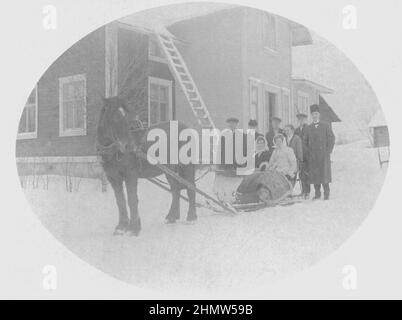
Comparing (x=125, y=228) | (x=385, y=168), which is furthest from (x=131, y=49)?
(x=385, y=168)

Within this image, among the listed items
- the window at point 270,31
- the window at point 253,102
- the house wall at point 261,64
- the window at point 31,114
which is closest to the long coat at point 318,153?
the house wall at point 261,64

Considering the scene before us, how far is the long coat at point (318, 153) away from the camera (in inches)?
168

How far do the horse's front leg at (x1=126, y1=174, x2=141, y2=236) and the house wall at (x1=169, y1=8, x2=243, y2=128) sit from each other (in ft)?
1.78

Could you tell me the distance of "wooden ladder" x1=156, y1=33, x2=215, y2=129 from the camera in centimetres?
423

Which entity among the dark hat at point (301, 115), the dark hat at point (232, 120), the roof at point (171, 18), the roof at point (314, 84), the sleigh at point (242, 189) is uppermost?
the roof at point (171, 18)

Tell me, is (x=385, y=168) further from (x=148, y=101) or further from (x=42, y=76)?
(x=42, y=76)

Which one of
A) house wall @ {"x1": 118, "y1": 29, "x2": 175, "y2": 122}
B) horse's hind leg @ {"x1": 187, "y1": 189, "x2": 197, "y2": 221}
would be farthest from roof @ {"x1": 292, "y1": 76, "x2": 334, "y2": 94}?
A: horse's hind leg @ {"x1": 187, "y1": 189, "x2": 197, "y2": 221}

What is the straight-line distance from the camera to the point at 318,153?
4.29 m

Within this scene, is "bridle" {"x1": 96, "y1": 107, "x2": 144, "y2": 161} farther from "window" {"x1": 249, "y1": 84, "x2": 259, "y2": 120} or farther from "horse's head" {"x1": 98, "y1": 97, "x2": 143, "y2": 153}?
"window" {"x1": 249, "y1": 84, "x2": 259, "y2": 120}

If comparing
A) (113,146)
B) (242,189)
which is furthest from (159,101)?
(242,189)

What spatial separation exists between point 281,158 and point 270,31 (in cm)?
87

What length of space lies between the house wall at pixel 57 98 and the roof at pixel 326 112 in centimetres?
149

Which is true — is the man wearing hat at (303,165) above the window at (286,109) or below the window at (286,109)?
below

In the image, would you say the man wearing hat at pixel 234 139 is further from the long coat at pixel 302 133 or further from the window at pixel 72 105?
the window at pixel 72 105
